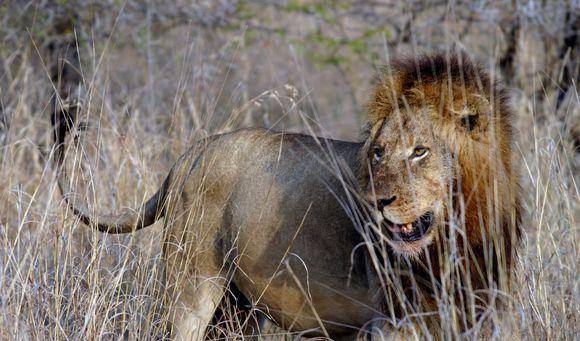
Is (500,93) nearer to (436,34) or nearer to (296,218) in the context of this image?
(296,218)

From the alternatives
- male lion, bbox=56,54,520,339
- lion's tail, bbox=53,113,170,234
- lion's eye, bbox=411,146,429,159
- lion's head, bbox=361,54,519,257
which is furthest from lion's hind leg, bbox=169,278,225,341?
lion's eye, bbox=411,146,429,159

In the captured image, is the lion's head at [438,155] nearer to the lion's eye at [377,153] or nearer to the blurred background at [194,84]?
the lion's eye at [377,153]

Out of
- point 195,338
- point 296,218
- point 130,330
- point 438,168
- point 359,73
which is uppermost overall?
point 438,168

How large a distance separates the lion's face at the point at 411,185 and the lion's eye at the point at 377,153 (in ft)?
0.06

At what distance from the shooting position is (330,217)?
3488mm

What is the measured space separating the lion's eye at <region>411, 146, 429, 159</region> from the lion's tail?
1.26 m

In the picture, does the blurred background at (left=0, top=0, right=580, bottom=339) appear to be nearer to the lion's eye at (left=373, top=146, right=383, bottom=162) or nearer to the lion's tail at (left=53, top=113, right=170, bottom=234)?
the lion's tail at (left=53, top=113, right=170, bottom=234)

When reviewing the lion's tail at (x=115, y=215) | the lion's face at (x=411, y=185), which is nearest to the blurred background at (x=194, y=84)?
the lion's tail at (x=115, y=215)

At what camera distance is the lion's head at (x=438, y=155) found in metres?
2.97

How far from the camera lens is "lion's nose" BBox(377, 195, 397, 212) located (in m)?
2.94

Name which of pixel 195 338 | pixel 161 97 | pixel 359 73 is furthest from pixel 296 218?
pixel 359 73

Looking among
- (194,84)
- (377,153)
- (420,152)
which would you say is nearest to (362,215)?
(377,153)

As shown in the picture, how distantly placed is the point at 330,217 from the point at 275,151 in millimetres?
453

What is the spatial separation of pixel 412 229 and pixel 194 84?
489cm
